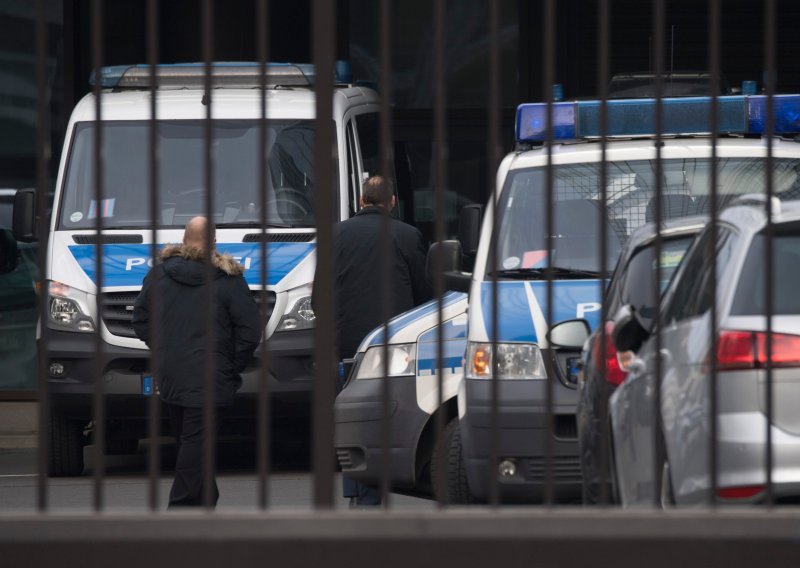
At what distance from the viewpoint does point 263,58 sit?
4.38 metres

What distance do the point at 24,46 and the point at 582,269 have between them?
8.20m

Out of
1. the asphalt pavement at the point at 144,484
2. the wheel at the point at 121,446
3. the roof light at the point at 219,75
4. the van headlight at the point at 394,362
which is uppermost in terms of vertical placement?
the roof light at the point at 219,75

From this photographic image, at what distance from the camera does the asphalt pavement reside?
10.0 m

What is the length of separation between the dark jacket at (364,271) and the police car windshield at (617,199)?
4.62 feet

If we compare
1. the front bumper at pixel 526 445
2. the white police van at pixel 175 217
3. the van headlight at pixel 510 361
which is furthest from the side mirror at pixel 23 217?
the front bumper at pixel 526 445

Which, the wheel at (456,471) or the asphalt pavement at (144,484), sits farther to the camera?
the asphalt pavement at (144,484)

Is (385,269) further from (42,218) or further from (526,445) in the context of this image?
(526,445)

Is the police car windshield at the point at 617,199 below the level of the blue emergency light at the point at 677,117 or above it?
below

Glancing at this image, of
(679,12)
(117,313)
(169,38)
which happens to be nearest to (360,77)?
(169,38)

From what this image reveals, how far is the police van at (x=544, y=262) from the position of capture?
7566 mm

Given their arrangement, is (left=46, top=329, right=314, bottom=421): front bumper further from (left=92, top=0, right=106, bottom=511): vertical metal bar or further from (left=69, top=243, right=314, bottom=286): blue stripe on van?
(left=92, top=0, right=106, bottom=511): vertical metal bar

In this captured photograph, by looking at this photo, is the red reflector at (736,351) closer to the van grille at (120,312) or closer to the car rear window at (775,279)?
the car rear window at (775,279)

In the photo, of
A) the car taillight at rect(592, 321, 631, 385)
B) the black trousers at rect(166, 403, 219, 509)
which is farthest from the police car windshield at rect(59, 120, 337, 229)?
the car taillight at rect(592, 321, 631, 385)

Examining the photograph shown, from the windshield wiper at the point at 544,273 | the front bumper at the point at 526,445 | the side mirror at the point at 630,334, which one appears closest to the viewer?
the side mirror at the point at 630,334
